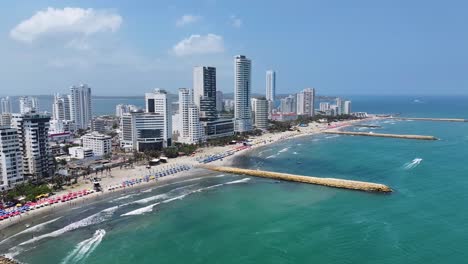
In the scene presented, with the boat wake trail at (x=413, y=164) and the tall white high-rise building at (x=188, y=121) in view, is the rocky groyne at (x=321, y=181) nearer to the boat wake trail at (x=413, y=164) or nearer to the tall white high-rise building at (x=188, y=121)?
the boat wake trail at (x=413, y=164)

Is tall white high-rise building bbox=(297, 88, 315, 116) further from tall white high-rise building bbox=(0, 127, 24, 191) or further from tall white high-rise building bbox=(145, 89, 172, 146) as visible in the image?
tall white high-rise building bbox=(0, 127, 24, 191)

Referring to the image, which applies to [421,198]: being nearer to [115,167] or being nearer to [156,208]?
[156,208]

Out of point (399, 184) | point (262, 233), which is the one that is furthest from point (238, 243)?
point (399, 184)

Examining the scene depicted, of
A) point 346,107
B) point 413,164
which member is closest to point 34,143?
point 413,164

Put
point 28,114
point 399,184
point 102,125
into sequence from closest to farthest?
1. point 399,184
2. point 28,114
3. point 102,125

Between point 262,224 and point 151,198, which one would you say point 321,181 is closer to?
point 262,224

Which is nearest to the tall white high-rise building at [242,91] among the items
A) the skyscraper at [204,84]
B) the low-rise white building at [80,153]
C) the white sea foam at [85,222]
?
the skyscraper at [204,84]

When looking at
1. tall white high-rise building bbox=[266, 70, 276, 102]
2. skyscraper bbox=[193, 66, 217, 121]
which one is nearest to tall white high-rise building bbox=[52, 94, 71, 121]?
skyscraper bbox=[193, 66, 217, 121]
